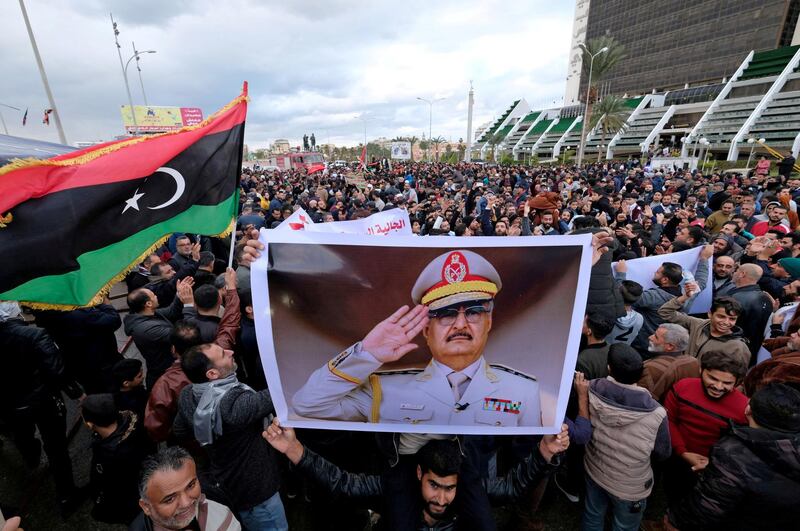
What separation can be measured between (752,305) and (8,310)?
686 cm

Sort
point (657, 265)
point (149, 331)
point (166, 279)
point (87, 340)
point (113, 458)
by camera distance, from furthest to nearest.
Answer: point (166, 279)
point (657, 265)
point (87, 340)
point (149, 331)
point (113, 458)

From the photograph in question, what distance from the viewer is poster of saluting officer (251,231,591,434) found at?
173 centimetres

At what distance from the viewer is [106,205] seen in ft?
8.11

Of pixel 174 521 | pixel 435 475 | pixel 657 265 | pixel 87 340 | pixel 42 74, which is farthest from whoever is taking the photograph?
pixel 42 74

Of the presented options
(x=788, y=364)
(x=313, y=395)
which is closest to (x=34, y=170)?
(x=313, y=395)

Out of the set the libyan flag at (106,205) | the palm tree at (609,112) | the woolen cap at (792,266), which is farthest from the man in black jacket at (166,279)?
the palm tree at (609,112)

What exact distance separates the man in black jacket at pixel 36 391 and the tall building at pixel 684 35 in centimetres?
6807

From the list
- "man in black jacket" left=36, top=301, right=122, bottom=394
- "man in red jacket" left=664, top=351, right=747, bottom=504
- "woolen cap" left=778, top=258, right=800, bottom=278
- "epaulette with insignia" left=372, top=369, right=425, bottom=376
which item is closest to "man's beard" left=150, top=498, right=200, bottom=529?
"epaulette with insignia" left=372, top=369, right=425, bottom=376

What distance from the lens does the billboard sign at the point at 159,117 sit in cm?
5436

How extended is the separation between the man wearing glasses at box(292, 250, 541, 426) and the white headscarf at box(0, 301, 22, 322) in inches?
119

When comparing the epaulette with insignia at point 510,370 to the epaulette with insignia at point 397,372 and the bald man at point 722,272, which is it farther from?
the bald man at point 722,272

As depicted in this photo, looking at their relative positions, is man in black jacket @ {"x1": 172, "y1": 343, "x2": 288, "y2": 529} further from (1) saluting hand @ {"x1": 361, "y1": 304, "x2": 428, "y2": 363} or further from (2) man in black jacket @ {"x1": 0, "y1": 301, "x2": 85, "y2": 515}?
(2) man in black jacket @ {"x1": 0, "y1": 301, "x2": 85, "y2": 515}

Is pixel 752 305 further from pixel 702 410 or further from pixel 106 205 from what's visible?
pixel 106 205

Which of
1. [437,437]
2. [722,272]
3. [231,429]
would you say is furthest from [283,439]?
[722,272]
